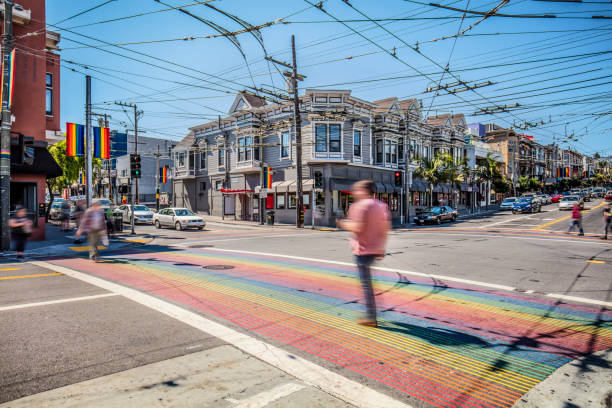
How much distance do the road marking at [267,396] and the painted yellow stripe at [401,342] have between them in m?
1.57

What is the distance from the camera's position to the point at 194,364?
383 cm

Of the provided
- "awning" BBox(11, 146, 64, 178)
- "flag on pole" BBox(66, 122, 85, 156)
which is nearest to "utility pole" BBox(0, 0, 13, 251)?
"awning" BBox(11, 146, 64, 178)

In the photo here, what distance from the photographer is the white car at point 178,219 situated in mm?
24359

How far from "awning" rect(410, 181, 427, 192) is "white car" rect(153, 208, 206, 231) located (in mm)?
22771

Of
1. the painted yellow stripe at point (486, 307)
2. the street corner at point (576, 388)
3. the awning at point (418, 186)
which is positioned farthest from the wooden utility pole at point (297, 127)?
the street corner at point (576, 388)

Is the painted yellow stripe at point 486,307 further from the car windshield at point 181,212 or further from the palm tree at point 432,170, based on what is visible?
the palm tree at point 432,170

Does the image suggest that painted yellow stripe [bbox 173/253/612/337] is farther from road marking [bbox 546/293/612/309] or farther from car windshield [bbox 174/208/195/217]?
car windshield [bbox 174/208/195/217]

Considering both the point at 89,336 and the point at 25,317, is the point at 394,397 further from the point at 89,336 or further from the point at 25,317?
the point at 25,317

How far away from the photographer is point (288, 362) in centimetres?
391

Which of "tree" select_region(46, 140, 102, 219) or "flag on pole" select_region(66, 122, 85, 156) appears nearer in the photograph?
"flag on pole" select_region(66, 122, 85, 156)

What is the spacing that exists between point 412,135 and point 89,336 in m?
37.1

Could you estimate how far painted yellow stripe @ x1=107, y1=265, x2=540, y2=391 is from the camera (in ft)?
12.0

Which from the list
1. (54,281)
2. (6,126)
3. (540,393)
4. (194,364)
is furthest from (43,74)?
(540,393)

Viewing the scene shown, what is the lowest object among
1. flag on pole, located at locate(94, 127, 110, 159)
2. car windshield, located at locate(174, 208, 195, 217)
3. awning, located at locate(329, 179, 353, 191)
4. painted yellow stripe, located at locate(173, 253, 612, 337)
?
painted yellow stripe, located at locate(173, 253, 612, 337)
